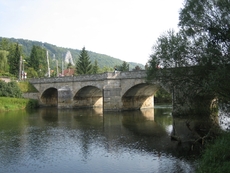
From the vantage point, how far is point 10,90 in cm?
4641

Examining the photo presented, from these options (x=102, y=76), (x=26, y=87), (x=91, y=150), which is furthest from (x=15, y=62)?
(x=91, y=150)

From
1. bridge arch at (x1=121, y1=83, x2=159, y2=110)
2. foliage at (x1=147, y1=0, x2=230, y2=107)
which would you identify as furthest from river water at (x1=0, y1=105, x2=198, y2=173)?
bridge arch at (x1=121, y1=83, x2=159, y2=110)

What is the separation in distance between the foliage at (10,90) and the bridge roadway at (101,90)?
380cm

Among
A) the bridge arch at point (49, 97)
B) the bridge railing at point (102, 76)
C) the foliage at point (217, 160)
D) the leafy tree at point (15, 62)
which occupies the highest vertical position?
the leafy tree at point (15, 62)

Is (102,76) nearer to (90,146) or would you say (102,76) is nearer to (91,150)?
(90,146)

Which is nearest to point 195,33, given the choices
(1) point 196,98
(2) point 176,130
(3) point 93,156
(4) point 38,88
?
(1) point 196,98

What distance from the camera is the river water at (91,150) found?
1364 centimetres

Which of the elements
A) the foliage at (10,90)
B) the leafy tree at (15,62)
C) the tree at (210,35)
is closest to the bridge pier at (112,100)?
the foliage at (10,90)

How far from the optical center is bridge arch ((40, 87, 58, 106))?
1983 inches

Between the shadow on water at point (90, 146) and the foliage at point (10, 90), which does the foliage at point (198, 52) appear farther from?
the foliage at point (10, 90)

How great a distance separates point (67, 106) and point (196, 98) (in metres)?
29.0

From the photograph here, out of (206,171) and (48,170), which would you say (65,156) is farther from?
(206,171)

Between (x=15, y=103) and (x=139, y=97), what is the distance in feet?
63.2

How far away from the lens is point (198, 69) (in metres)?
15.9
